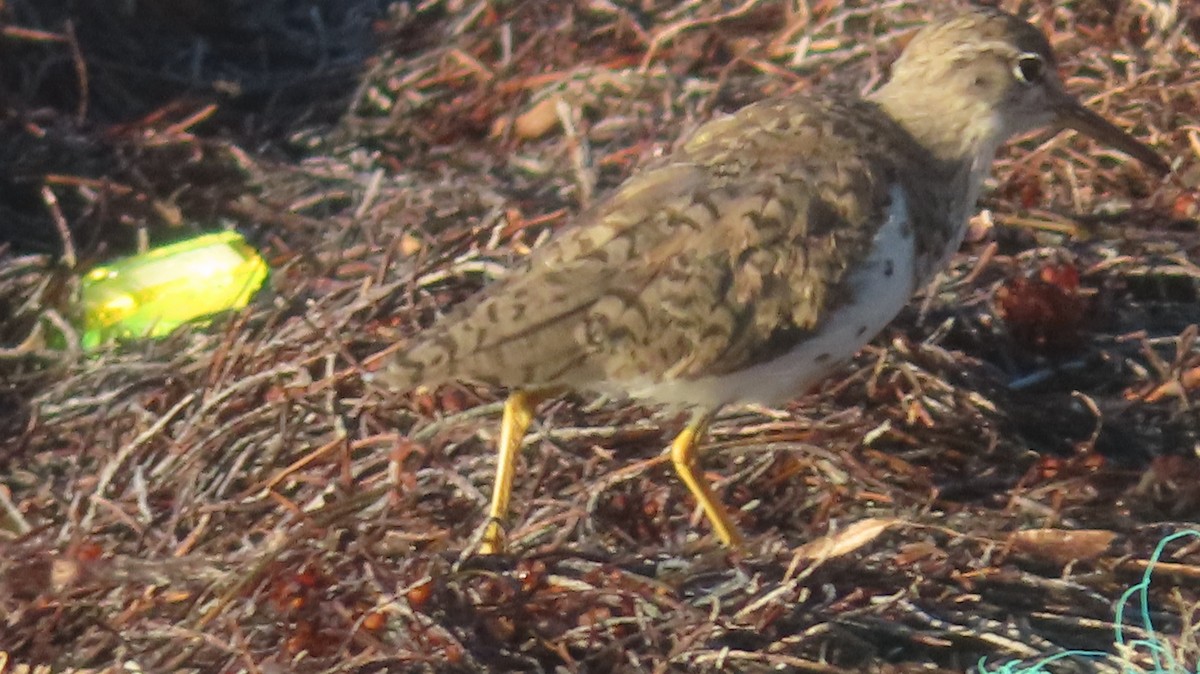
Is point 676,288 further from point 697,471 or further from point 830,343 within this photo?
point 697,471

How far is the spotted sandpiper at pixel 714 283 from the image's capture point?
295cm

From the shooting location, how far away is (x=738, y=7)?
18.2ft

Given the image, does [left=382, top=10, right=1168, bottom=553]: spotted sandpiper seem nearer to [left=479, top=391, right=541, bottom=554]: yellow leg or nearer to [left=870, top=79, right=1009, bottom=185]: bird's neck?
[left=479, top=391, right=541, bottom=554]: yellow leg

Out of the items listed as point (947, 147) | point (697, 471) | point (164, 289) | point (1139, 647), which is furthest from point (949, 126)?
point (164, 289)

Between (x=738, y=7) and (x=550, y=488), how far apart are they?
2.69m

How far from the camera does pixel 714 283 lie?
2957 mm

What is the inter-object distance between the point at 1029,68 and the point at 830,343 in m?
1.04

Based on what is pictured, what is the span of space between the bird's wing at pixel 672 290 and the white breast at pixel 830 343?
0.11ft

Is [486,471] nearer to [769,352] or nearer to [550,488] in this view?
[550,488]

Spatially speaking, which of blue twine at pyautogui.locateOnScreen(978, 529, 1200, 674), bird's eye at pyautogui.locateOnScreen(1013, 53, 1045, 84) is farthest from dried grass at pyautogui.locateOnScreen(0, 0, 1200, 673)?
bird's eye at pyautogui.locateOnScreen(1013, 53, 1045, 84)

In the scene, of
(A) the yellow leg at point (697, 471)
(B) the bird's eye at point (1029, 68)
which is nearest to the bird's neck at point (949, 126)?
(B) the bird's eye at point (1029, 68)

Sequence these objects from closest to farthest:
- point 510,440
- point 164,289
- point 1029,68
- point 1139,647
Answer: point 1139,647 → point 510,440 → point 1029,68 → point 164,289

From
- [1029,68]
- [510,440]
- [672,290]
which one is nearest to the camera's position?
[672,290]

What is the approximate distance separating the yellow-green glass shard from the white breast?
1554mm
